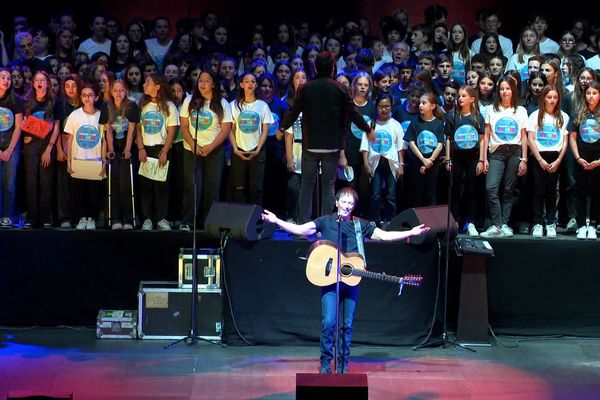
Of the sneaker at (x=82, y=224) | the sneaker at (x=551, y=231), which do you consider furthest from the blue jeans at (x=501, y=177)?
the sneaker at (x=82, y=224)

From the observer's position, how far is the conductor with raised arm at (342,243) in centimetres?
930

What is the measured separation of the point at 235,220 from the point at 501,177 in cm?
299

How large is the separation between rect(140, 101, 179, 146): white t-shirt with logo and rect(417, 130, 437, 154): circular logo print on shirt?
253 cm

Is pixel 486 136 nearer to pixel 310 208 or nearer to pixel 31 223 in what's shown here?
pixel 310 208

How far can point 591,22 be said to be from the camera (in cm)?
1561

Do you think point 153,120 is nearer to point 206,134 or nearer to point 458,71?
point 206,134

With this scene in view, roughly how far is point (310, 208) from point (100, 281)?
230 cm

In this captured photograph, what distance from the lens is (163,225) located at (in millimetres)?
11789

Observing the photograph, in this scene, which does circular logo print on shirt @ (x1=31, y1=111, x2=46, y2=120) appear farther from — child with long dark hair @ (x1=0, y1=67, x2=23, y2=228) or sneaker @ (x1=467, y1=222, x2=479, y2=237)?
sneaker @ (x1=467, y1=222, x2=479, y2=237)

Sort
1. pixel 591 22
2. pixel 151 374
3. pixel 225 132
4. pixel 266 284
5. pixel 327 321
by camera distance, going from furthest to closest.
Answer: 1. pixel 591 22
2. pixel 225 132
3. pixel 266 284
4. pixel 151 374
5. pixel 327 321

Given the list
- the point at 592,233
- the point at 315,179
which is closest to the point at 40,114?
the point at 315,179

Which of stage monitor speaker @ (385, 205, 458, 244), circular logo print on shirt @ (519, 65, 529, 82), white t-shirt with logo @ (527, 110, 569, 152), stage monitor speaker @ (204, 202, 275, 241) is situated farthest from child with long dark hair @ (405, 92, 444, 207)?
stage monitor speaker @ (204, 202, 275, 241)

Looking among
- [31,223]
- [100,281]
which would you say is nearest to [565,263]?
[100,281]

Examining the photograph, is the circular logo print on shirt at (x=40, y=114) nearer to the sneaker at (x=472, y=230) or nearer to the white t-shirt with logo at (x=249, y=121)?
the white t-shirt with logo at (x=249, y=121)
